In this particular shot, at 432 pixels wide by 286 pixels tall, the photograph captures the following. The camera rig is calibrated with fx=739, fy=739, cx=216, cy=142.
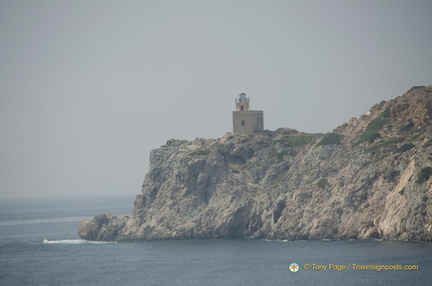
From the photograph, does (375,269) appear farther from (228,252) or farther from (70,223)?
(70,223)

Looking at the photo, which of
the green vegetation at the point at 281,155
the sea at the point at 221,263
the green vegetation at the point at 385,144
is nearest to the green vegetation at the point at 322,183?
the green vegetation at the point at 385,144

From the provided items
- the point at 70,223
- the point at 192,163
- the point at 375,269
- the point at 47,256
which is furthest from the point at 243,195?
the point at 70,223

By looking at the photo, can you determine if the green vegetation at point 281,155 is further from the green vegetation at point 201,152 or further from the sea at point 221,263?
the sea at point 221,263

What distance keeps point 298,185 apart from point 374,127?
1837cm

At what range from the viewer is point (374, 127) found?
13712 cm

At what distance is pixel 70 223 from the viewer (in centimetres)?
19975

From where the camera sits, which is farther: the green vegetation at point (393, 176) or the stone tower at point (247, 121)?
the stone tower at point (247, 121)

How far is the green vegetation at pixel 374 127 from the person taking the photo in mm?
133375

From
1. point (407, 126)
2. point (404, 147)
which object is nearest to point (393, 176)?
point (404, 147)

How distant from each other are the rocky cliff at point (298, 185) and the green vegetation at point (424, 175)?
0.14 metres

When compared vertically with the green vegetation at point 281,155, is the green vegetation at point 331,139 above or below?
above

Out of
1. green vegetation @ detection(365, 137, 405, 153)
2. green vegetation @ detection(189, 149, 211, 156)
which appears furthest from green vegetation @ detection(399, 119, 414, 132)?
green vegetation @ detection(189, 149, 211, 156)

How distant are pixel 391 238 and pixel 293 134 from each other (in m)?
47.7

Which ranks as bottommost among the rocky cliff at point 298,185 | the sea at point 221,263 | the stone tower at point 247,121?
the sea at point 221,263
